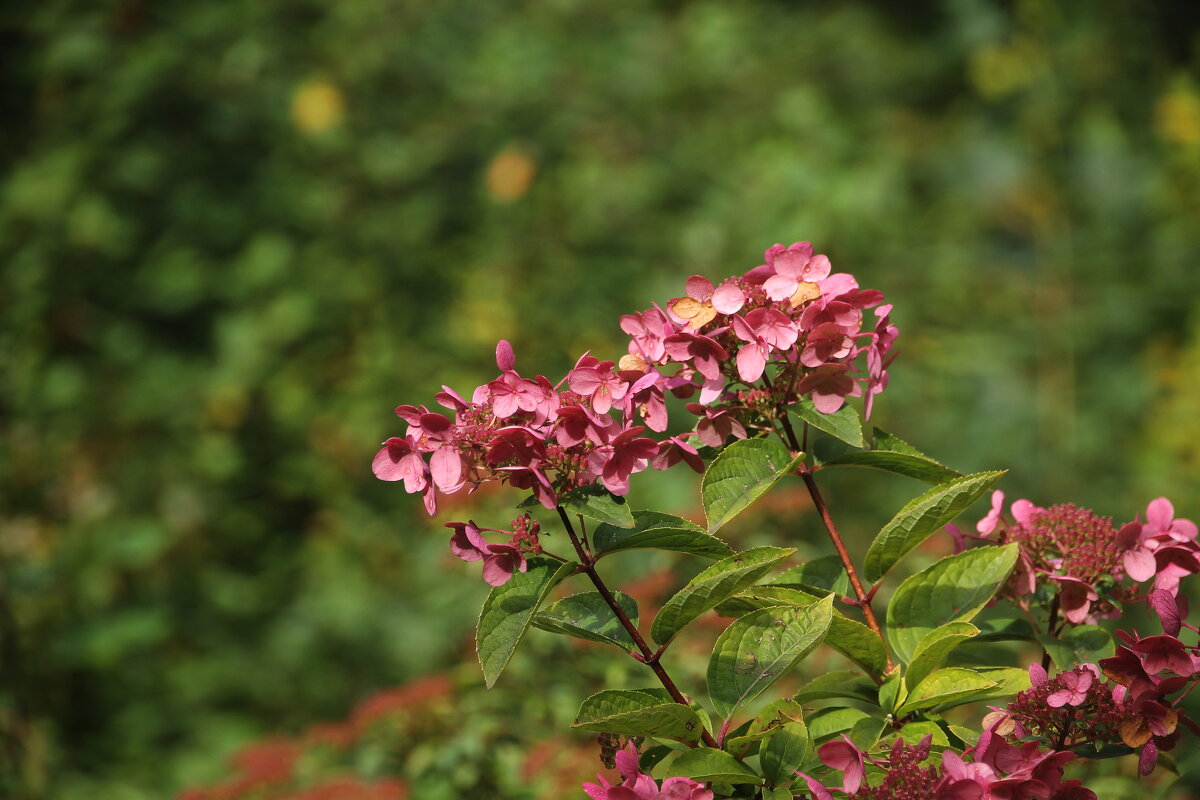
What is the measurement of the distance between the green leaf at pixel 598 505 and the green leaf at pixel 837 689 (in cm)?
24

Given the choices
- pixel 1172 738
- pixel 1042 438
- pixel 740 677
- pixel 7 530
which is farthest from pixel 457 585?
pixel 1042 438

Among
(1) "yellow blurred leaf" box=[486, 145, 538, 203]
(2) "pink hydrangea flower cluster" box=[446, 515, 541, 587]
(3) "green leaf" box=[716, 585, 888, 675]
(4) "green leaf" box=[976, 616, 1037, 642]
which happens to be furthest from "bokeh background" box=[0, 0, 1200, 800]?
(2) "pink hydrangea flower cluster" box=[446, 515, 541, 587]

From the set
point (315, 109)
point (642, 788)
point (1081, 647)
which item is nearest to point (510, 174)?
point (315, 109)

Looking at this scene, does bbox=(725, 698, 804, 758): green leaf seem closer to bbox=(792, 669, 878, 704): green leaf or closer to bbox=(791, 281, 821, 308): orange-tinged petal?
bbox=(792, 669, 878, 704): green leaf

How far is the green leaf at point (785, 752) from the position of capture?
2.41ft

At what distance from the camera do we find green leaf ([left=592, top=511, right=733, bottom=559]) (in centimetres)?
73

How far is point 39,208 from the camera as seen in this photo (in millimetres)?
2604

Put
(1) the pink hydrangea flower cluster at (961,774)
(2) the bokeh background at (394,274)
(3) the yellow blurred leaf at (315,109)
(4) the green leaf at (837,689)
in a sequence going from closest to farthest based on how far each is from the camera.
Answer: (1) the pink hydrangea flower cluster at (961,774) < (4) the green leaf at (837,689) < (2) the bokeh background at (394,274) < (3) the yellow blurred leaf at (315,109)

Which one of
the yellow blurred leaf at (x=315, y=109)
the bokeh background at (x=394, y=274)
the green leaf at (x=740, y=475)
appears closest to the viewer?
the green leaf at (x=740, y=475)

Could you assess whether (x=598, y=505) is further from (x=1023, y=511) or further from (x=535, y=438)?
(x=1023, y=511)

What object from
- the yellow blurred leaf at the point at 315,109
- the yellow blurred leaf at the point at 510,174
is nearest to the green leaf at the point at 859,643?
the yellow blurred leaf at the point at 510,174

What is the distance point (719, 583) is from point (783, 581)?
6.8 inches

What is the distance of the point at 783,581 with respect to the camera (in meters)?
0.87

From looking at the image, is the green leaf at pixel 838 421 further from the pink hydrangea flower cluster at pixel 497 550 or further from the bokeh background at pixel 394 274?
the bokeh background at pixel 394 274
